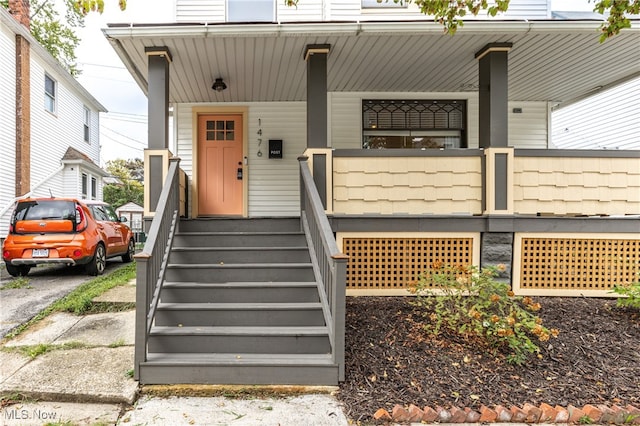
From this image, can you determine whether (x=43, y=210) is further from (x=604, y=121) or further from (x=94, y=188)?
(x=604, y=121)

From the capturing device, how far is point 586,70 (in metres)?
5.65

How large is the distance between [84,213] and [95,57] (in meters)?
26.0

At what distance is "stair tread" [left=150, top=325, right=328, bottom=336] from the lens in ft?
10.4

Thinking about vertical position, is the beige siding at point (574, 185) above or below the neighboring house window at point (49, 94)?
below

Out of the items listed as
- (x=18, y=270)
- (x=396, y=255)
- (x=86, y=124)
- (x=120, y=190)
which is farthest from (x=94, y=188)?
(x=120, y=190)

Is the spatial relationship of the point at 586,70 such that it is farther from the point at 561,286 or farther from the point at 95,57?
the point at 95,57

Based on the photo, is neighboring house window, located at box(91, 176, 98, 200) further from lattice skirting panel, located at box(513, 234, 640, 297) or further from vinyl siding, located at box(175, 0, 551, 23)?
lattice skirting panel, located at box(513, 234, 640, 297)

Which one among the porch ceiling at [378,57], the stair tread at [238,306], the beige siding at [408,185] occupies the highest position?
the porch ceiling at [378,57]

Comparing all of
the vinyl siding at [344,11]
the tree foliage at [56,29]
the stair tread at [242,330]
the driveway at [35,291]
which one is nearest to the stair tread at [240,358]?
the stair tread at [242,330]

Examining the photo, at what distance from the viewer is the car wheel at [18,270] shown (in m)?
6.55

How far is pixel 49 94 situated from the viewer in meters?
11.4

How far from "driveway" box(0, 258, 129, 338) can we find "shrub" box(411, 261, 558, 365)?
182 inches

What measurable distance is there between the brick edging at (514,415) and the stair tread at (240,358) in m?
0.66

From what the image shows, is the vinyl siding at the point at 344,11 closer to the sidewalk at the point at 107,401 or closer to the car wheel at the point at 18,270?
the sidewalk at the point at 107,401
